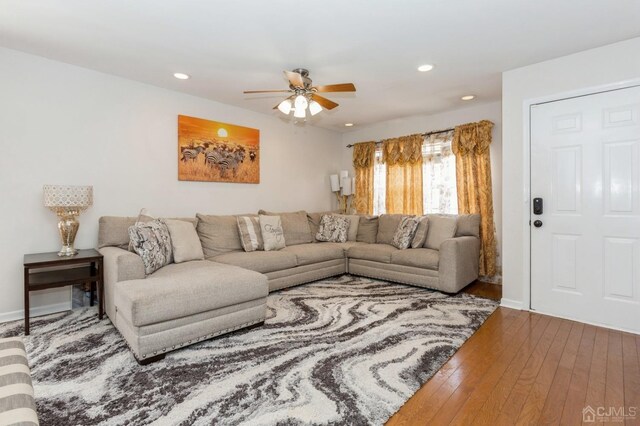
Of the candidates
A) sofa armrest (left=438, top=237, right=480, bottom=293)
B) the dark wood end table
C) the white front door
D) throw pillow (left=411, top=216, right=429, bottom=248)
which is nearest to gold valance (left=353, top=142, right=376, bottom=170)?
throw pillow (left=411, top=216, right=429, bottom=248)

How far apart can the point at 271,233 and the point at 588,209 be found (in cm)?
333

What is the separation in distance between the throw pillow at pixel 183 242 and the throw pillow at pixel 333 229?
2.05 meters

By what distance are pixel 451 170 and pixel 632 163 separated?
2210 millimetres

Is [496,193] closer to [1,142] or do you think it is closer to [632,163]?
[632,163]

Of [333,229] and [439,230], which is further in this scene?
[333,229]

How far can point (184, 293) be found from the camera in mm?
2285

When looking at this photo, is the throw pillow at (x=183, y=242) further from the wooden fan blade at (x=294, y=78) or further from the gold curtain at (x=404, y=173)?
the gold curtain at (x=404, y=173)

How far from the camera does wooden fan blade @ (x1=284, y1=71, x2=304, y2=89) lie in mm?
2824

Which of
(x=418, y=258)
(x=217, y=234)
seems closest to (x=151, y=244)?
(x=217, y=234)

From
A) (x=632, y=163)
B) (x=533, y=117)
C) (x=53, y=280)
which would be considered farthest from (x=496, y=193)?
(x=53, y=280)

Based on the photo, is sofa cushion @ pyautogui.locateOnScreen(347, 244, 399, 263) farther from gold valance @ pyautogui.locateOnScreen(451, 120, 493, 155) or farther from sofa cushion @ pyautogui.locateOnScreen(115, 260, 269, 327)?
sofa cushion @ pyautogui.locateOnScreen(115, 260, 269, 327)

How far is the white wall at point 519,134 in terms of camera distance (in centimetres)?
298

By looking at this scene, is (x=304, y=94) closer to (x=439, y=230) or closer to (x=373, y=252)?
(x=373, y=252)

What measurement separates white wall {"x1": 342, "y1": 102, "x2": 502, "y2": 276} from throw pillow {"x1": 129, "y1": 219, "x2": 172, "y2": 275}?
3.86 metres
